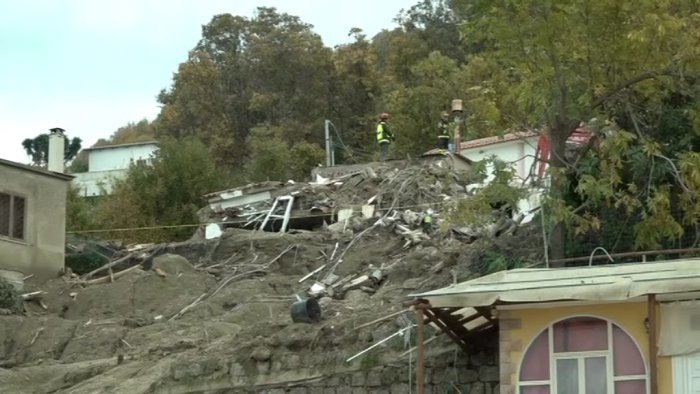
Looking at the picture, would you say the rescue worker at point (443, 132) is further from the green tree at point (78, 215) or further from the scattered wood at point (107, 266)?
the green tree at point (78, 215)

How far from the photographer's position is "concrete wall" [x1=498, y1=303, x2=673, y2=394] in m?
17.0

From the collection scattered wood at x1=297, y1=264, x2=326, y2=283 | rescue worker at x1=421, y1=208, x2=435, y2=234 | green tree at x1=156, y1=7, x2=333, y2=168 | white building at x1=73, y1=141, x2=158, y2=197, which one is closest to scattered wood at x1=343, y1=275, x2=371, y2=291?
scattered wood at x1=297, y1=264, x2=326, y2=283

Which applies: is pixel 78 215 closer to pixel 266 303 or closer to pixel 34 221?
pixel 34 221

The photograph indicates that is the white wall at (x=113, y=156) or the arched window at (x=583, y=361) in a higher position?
the white wall at (x=113, y=156)

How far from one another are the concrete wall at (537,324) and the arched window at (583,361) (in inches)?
2.8

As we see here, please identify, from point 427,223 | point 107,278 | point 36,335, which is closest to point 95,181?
point 107,278

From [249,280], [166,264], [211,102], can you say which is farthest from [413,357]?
[211,102]

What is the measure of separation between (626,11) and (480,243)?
17.8ft

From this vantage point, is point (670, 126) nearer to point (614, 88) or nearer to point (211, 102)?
point (614, 88)

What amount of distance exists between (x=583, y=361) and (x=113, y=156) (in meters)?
52.8

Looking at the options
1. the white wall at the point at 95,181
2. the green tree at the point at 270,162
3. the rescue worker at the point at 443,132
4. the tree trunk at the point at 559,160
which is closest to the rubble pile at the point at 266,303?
the tree trunk at the point at 559,160

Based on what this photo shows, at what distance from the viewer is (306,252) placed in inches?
1144

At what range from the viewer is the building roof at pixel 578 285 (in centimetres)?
1630

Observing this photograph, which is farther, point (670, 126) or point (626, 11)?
point (670, 126)
